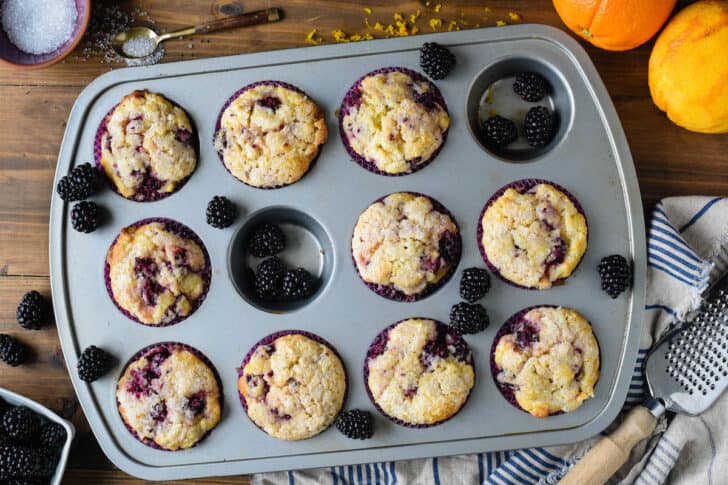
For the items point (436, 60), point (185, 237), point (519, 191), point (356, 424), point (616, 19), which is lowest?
point (356, 424)

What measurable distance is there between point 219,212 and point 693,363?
2006 millimetres

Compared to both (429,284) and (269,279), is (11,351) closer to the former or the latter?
(269,279)

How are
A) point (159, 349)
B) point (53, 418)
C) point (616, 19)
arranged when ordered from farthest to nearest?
point (53, 418), point (159, 349), point (616, 19)

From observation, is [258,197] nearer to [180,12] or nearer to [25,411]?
[180,12]

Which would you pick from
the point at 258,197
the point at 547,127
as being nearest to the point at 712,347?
the point at 547,127

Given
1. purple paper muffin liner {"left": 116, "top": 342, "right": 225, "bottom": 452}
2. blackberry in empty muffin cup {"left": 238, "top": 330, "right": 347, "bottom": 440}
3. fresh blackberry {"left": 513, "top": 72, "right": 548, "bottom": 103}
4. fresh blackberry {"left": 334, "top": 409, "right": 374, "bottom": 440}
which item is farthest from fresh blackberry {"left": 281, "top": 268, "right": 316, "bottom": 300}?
fresh blackberry {"left": 513, "top": 72, "right": 548, "bottom": 103}

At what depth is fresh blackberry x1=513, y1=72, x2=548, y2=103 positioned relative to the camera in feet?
9.61

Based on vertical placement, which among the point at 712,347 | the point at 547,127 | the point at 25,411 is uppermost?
the point at 547,127

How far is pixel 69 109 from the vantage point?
319cm

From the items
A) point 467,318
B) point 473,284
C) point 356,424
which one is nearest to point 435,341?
point 467,318

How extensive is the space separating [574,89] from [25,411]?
2.61 metres

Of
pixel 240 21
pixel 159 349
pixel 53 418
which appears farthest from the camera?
pixel 240 21

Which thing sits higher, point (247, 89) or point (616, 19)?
point (616, 19)

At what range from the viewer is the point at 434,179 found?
2891mm
